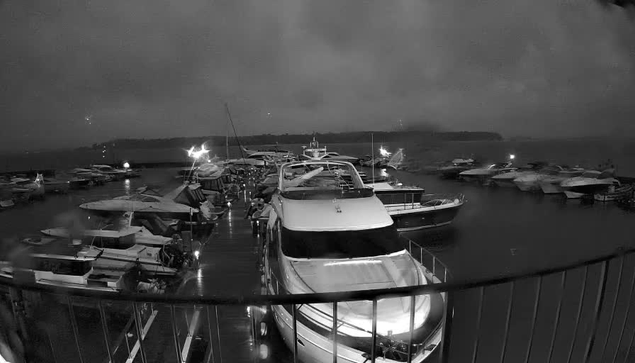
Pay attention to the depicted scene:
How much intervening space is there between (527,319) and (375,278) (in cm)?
812

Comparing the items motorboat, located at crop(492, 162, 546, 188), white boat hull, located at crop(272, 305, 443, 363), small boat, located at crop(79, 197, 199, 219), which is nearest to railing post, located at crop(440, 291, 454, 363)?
white boat hull, located at crop(272, 305, 443, 363)

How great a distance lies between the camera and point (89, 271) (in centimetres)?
1012

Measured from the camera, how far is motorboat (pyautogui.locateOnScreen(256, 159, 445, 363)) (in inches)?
177

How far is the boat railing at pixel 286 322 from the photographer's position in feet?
5.80

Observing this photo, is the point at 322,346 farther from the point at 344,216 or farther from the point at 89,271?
the point at 89,271

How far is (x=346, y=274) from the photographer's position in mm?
5590

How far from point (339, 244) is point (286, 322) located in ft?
5.42

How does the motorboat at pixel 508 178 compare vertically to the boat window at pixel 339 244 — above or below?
below

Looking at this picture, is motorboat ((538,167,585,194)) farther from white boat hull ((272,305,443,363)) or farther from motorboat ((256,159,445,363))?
white boat hull ((272,305,443,363))

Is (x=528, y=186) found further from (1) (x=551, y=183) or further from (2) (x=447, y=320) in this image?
(2) (x=447, y=320)

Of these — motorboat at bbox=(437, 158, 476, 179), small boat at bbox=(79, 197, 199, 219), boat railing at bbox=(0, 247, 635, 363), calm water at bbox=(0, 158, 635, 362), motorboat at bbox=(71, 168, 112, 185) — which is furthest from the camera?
motorboat at bbox=(437, 158, 476, 179)

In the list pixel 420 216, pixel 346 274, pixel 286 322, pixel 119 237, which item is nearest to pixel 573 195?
pixel 420 216

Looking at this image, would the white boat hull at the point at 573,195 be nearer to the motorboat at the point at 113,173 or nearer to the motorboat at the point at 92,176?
the motorboat at the point at 92,176

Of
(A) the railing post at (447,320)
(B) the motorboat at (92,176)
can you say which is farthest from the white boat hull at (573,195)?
(B) the motorboat at (92,176)
